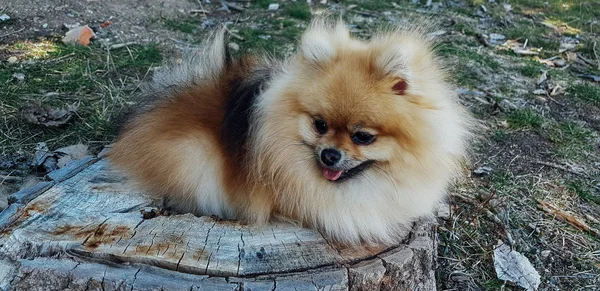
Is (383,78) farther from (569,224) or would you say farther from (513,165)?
(513,165)

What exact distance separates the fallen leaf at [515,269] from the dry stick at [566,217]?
0.57 metres

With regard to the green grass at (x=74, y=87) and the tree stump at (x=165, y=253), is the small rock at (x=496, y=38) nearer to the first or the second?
the green grass at (x=74, y=87)

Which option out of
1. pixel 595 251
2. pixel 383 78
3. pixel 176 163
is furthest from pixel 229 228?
pixel 595 251

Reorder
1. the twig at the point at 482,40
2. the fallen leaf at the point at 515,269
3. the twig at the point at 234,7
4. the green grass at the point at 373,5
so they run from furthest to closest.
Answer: the green grass at the point at 373,5 < the twig at the point at 234,7 < the twig at the point at 482,40 < the fallen leaf at the point at 515,269

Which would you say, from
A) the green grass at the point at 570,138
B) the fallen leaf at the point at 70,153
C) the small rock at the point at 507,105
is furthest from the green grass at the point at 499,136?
the fallen leaf at the point at 70,153

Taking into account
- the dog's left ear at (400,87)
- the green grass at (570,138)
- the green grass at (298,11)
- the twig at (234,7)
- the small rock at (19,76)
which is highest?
the dog's left ear at (400,87)

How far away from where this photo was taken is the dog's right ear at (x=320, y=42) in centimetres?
214

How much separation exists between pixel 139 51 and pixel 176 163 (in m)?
2.99

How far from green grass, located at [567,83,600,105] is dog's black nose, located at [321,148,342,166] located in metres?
3.88

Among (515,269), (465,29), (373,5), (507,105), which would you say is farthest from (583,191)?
(373,5)

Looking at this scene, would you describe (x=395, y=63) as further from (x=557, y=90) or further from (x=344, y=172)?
(x=557, y=90)

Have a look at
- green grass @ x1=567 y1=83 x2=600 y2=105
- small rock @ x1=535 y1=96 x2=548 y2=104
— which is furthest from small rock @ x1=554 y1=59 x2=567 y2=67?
small rock @ x1=535 y1=96 x2=548 y2=104

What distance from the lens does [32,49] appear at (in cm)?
484

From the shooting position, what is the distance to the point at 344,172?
2.12 metres
